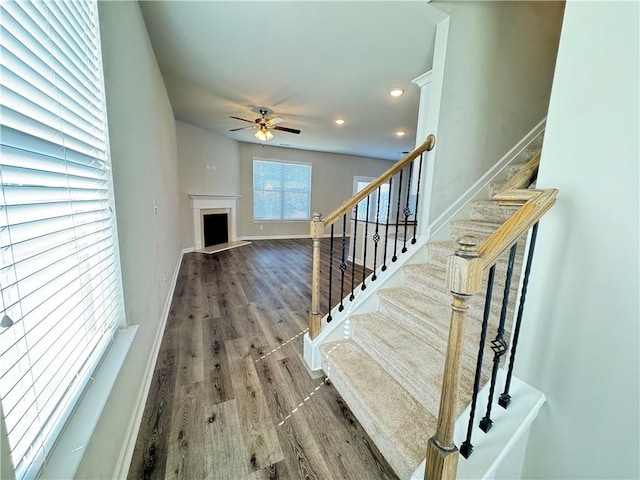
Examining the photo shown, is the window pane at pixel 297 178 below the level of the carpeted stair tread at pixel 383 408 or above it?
above

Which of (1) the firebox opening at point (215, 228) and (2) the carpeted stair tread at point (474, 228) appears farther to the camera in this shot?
(1) the firebox opening at point (215, 228)

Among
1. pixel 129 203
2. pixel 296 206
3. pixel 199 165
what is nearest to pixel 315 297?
pixel 129 203

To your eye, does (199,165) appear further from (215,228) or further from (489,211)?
(489,211)

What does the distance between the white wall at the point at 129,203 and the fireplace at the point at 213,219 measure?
380 cm

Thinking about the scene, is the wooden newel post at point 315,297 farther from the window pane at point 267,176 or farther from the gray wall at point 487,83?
the window pane at point 267,176

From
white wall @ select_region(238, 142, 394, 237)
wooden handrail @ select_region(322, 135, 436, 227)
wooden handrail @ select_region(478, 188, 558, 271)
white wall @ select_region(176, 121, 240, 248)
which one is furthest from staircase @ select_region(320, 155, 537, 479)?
white wall @ select_region(238, 142, 394, 237)

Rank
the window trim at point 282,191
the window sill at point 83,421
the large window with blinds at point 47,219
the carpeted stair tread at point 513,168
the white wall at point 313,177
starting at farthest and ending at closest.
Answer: the window trim at point 282,191 < the white wall at point 313,177 < the carpeted stair tread at point 513,168 < the window sill at point 83,421 < the large window with blinds at point 47,219

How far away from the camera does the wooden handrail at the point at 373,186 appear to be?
1.82 metres

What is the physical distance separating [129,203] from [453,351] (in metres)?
1.77

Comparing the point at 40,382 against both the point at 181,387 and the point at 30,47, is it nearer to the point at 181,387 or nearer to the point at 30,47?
the point at 30,47

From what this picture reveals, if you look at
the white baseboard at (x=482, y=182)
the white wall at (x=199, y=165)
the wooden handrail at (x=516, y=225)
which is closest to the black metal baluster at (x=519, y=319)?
the wooden handrail at (x=516, y=225)

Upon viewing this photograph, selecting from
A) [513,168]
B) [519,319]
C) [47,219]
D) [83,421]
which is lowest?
[83,421]

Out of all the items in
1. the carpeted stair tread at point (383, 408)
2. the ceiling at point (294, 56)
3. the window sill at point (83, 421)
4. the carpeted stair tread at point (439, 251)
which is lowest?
the carpeted stair tread at point (383, 408)

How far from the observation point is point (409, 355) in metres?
1.56
